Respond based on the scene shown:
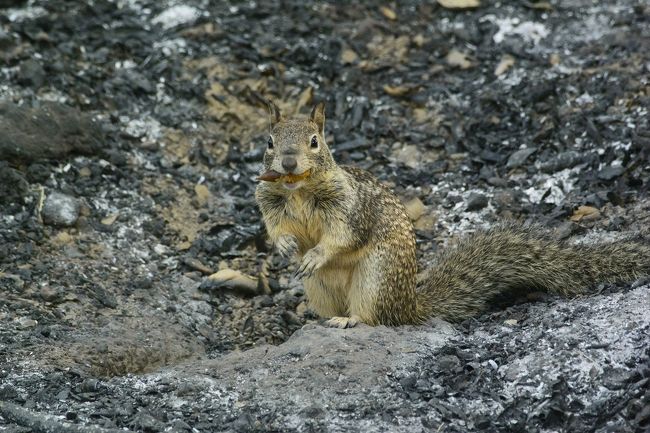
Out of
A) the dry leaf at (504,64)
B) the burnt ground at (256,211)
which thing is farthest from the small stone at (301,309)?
the dry leaf at (504,64)

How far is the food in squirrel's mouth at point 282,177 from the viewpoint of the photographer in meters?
6.22

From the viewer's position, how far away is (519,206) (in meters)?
7.77

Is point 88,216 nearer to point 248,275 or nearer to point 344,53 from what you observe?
point 248,275

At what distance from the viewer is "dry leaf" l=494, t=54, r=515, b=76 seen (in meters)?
9.27

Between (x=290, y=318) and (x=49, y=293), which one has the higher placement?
(x=49, y=293)

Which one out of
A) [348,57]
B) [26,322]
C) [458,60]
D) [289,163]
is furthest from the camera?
[348,57]

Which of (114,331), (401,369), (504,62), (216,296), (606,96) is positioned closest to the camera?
(401,369)

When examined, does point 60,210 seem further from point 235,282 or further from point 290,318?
point 290,318

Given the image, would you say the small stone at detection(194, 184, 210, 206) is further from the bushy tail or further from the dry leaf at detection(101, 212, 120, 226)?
the bushy tail

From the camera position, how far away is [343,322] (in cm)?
639

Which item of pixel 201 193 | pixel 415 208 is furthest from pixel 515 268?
pixel 201 193

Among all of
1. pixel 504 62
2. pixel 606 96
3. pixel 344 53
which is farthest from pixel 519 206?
pixel 344 53

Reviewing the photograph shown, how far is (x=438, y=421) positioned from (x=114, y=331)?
2.34 meters

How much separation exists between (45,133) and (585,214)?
4.23 m
